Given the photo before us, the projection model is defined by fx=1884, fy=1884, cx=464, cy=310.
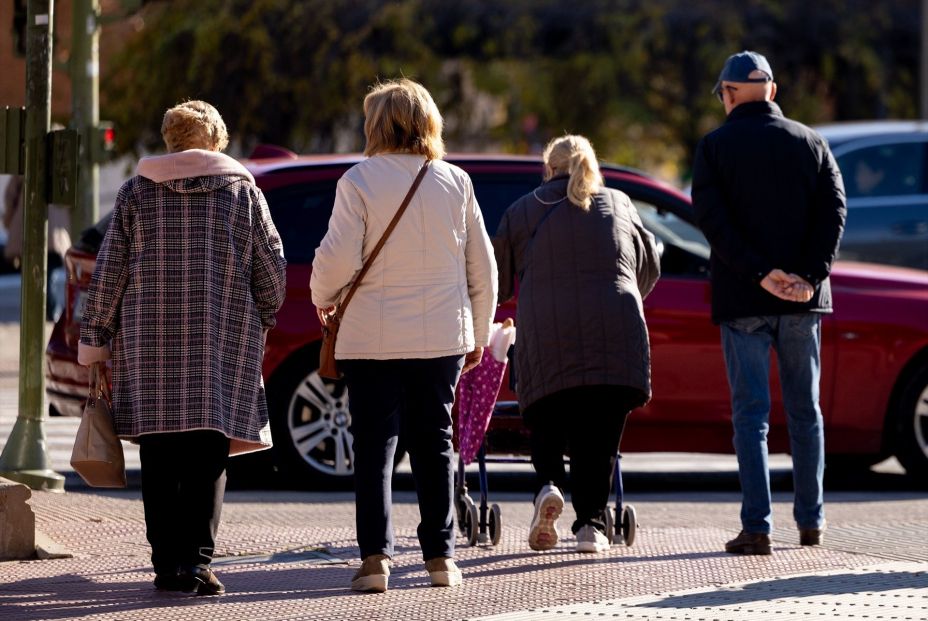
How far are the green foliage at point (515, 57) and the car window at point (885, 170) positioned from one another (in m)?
10.1

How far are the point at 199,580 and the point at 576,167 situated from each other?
213 centimetres

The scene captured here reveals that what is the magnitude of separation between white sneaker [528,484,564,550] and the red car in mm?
2082

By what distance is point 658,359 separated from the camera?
907 cm

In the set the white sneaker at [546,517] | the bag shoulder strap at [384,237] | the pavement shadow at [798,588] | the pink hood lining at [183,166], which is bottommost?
the pavement shadow at [798,588]

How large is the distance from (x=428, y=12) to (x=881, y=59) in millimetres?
6082

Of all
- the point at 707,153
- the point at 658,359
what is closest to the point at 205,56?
the point at 658,359

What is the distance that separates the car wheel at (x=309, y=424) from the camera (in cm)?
903

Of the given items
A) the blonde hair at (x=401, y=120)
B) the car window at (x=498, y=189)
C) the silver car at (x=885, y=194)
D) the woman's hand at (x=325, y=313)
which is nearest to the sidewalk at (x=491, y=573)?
the woman's hand at (x=325, y=313)

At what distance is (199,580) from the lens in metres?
6.13

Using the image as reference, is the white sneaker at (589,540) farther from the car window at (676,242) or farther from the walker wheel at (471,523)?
the car window at (676,242)

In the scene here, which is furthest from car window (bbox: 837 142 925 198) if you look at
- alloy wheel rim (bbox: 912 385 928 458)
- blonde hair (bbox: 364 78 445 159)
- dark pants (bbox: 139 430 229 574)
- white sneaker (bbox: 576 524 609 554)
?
dark pants (bbox: 139 430 229 574)

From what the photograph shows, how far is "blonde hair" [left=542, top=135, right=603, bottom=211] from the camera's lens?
704 cm

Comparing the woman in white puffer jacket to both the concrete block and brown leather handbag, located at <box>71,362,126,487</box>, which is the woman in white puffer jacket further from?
the concrete block

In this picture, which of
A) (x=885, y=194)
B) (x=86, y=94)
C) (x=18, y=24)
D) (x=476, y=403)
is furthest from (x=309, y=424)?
(x=885, y=194)
